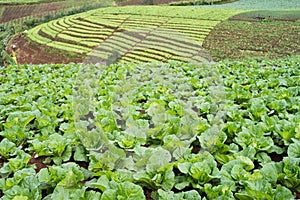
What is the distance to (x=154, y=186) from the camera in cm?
241

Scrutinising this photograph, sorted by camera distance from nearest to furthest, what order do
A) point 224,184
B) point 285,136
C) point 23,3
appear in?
1. point 224,184
2. point 285,136
3. point 23,3

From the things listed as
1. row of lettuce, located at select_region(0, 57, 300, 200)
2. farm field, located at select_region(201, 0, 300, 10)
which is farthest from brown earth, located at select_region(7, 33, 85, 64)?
row of lettuce, located at select_region(0, 57, 300, 200)

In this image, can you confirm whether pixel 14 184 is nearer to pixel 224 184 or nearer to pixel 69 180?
pixel 69 180

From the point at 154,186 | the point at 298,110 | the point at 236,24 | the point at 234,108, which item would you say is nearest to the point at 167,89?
the point at 234,108

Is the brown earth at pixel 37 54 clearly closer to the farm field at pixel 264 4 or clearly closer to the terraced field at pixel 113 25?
the terraced field at pixel 113 25

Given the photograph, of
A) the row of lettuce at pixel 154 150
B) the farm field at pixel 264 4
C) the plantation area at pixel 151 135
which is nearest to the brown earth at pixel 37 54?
the farm field at pixel 264 4

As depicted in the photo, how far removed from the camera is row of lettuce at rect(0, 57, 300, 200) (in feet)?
7.41

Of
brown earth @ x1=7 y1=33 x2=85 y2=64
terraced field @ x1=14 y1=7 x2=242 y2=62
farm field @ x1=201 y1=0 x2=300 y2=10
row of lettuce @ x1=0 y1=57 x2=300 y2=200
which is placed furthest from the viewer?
farm field @ x1=201 y1=0 x2=300 y2=10

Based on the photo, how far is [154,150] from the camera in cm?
263

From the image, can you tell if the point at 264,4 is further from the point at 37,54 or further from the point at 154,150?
the point at 154,150

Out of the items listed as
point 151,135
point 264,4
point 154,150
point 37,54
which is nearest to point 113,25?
point 37,54

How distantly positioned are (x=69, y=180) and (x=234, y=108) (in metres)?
2.26

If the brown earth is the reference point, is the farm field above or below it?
above

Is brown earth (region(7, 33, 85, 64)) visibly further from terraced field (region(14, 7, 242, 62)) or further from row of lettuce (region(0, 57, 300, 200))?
row of lettuce (region(0, 57, 300, 200))
